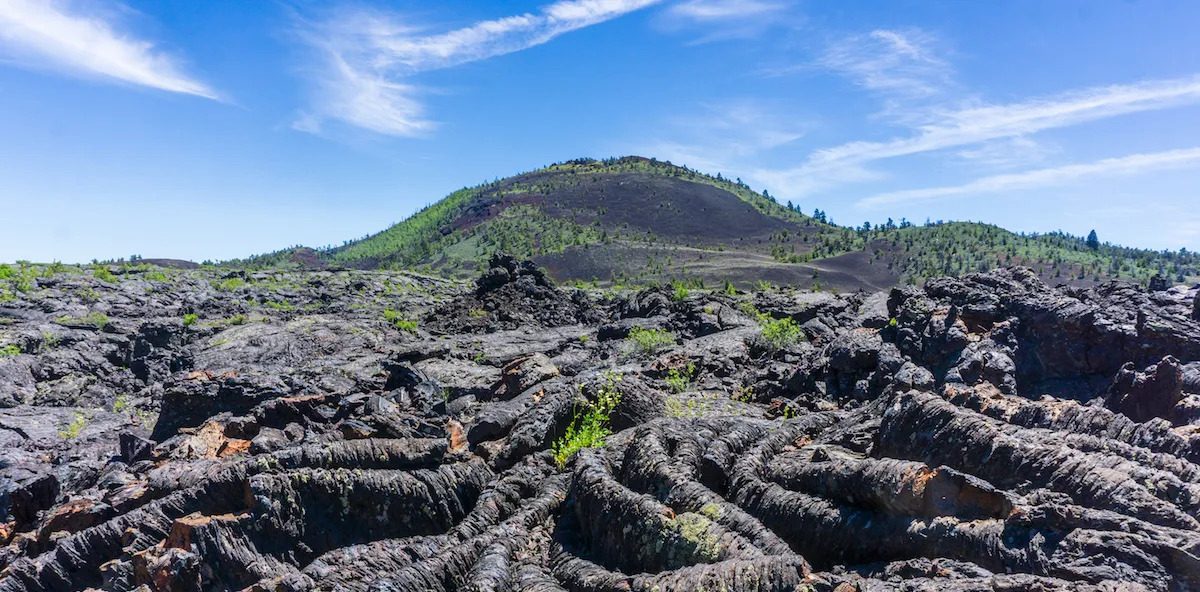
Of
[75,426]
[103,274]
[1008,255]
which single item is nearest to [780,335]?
[75,426]

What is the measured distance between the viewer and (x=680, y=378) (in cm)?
1658

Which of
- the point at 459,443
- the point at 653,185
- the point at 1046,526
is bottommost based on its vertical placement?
the point at 459,443

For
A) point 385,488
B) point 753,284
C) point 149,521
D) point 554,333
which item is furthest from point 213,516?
point 753,284

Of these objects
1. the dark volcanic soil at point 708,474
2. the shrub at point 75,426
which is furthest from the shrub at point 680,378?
the shrub at point 75,426

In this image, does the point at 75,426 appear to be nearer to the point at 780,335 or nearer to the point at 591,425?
the point at 591,425

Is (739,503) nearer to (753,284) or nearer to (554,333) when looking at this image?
(554,333)

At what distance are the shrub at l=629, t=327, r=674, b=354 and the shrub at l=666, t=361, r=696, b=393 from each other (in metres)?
4.52

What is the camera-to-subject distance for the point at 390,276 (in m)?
51.8

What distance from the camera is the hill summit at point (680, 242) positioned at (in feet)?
280

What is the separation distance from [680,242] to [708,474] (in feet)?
370

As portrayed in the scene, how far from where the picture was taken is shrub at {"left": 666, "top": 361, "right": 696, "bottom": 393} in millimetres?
15727

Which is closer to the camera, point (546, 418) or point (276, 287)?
point (546, 418)

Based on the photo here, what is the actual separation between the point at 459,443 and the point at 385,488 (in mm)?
4107

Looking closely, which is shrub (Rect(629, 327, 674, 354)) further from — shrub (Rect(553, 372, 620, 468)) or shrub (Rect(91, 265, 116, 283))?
shrub (Rect(91, 265, 116, 283))
